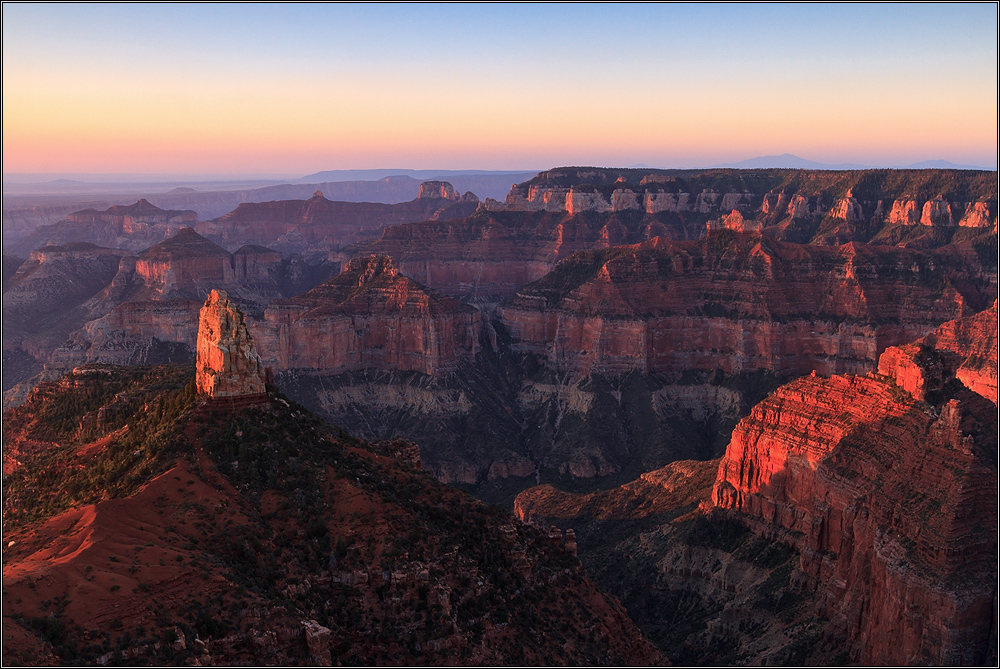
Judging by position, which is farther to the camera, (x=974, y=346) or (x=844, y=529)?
(x=974, y=346)

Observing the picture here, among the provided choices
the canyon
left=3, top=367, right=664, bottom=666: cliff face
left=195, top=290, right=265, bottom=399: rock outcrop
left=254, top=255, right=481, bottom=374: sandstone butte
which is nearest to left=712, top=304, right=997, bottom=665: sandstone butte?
the canyon

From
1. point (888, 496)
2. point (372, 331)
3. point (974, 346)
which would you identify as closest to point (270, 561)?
point (888, 496)

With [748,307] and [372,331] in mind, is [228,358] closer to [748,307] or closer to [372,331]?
[372,331]

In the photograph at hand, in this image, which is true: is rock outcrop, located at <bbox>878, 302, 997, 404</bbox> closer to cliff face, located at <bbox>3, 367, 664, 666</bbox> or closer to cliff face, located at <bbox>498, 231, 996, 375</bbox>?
cliff face, located at <bbox>498, 231, 996, 375</bbox>

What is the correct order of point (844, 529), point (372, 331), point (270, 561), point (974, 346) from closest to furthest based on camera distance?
point (270, 561)
point (844, 529)
point (974, 346)
point (372, 331)

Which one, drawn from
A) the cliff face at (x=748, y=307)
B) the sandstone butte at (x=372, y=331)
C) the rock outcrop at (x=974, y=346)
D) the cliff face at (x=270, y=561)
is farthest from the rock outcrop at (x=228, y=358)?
the cliff face at (x=748, y=307)
